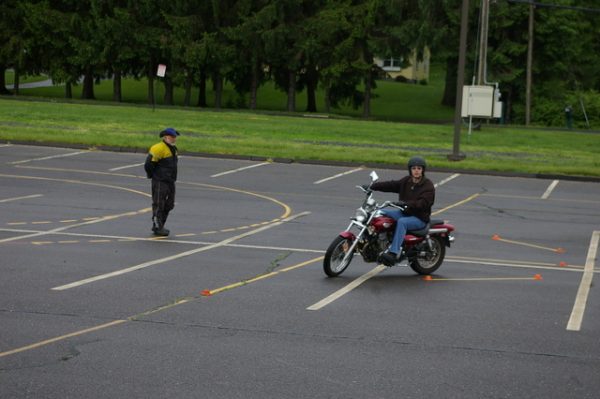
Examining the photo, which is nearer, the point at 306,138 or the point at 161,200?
the point at 161,200

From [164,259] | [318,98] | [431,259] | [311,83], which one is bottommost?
[164,259]

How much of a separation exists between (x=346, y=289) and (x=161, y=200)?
5.08 meters

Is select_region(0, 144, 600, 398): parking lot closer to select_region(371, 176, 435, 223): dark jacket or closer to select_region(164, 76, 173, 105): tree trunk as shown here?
select_region(371, 176, 435, 223): dark jacket

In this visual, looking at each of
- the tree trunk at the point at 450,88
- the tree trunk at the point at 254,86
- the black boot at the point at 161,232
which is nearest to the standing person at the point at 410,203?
the black boot at the point at 161,232

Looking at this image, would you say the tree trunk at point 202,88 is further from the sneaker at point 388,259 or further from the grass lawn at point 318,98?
the sneaker at point 388,259

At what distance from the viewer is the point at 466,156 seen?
3569 cm

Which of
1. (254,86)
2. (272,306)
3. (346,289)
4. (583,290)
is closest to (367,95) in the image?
(254,86)

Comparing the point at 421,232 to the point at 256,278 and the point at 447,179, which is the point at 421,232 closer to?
the point at 256,278

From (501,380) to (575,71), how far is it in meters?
73.7

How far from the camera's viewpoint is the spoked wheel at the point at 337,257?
1338 cm

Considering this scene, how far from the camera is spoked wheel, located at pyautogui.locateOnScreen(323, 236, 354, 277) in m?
13.4

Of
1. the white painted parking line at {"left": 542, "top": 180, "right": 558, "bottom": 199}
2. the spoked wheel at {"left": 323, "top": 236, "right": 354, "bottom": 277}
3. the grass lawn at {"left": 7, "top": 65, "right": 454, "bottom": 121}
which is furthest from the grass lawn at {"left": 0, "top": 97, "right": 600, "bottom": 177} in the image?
the grass lawn at {"left": 7, "top": 65, "right": 454, "bottom": 121}

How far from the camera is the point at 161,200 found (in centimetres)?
1689

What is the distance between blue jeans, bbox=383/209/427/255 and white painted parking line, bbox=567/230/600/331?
2178 millimetres
